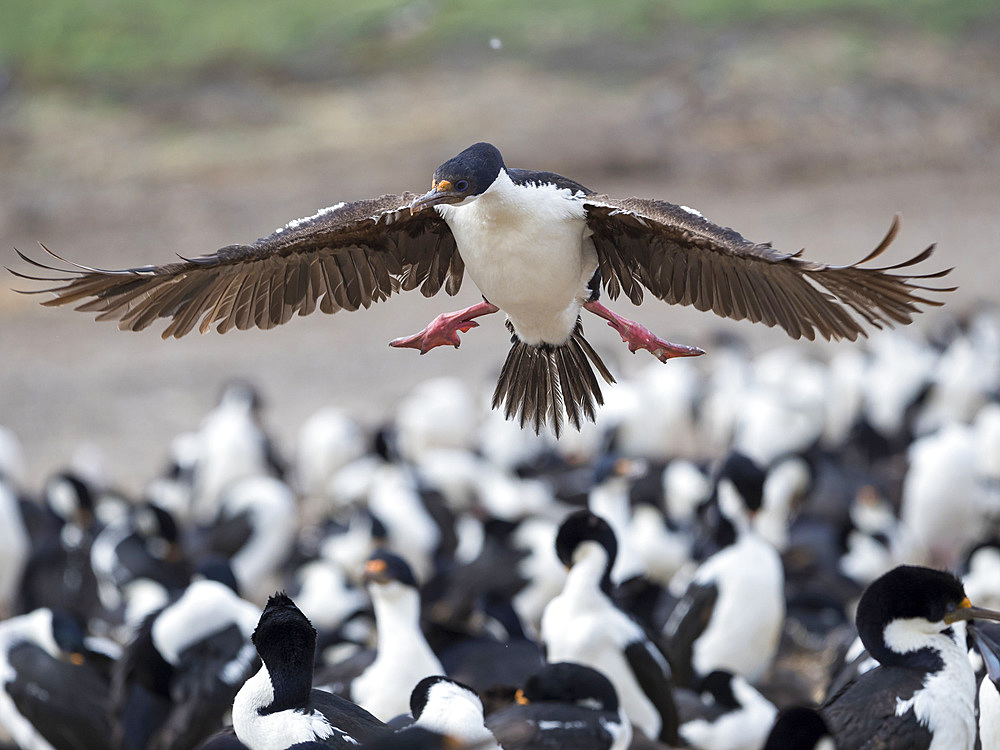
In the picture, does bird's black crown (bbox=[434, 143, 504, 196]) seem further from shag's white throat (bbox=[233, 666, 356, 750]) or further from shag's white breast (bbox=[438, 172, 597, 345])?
shag's white throat (bbox=[233, 666, 356, 750])

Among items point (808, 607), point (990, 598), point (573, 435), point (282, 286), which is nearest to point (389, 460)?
point (573, 435)

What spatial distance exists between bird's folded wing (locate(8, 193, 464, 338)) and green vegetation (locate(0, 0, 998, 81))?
20279 millimetres

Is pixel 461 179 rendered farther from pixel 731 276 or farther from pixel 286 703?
pixel 286 703

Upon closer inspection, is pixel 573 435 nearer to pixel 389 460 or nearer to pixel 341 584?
pixel 389 460

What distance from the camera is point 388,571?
20.2ft

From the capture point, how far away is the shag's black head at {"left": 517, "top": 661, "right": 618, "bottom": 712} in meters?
4.82

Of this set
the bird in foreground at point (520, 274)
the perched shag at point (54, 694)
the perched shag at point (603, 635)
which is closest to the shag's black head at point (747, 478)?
the perched shag at point (603, 635)

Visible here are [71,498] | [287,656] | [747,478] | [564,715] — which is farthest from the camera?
[71,498]

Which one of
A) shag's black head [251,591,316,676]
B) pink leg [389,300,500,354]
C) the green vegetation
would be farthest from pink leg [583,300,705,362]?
the green vegetation

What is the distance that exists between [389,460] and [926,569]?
6824mm

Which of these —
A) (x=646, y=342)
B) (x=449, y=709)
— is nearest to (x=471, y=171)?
(x=646, y=342)

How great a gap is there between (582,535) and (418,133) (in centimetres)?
1714

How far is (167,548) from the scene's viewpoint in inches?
339

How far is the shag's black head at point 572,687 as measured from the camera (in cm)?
482
